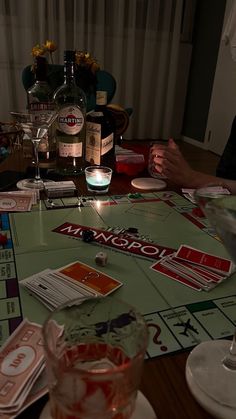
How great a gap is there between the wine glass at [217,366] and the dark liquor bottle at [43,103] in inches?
31.2

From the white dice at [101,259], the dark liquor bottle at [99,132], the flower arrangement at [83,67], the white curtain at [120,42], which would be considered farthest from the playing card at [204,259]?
the white curtain at [120,42]

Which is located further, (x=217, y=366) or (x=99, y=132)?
(x=99, y=132)

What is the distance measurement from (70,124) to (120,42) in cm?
300

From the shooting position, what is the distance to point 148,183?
104 centimetres

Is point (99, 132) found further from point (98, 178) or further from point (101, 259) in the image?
point (101, 259)

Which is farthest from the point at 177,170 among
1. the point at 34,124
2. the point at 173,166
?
the point at 34,124

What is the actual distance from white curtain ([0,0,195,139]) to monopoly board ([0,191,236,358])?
119 inches

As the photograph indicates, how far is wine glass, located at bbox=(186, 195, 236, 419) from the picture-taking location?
0.36 meters

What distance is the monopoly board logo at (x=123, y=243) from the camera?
0.65 metres

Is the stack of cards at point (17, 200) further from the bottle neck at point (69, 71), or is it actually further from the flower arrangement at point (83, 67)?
A: the flower arrangement at point (83, 67)

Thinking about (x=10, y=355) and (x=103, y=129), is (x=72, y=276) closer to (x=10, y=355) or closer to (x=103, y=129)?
(x=10, y=355)

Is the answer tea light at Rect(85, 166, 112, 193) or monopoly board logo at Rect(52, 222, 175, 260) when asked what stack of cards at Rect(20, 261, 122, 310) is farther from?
tea light at Rect(85, 166, 112, 193)

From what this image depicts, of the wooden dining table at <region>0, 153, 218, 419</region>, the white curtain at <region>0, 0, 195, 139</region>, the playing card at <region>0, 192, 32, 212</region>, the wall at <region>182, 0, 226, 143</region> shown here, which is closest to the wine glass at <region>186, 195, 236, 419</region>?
the wooden dining table at <region>0, 153, 218, 419</region>

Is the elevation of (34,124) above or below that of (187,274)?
above
